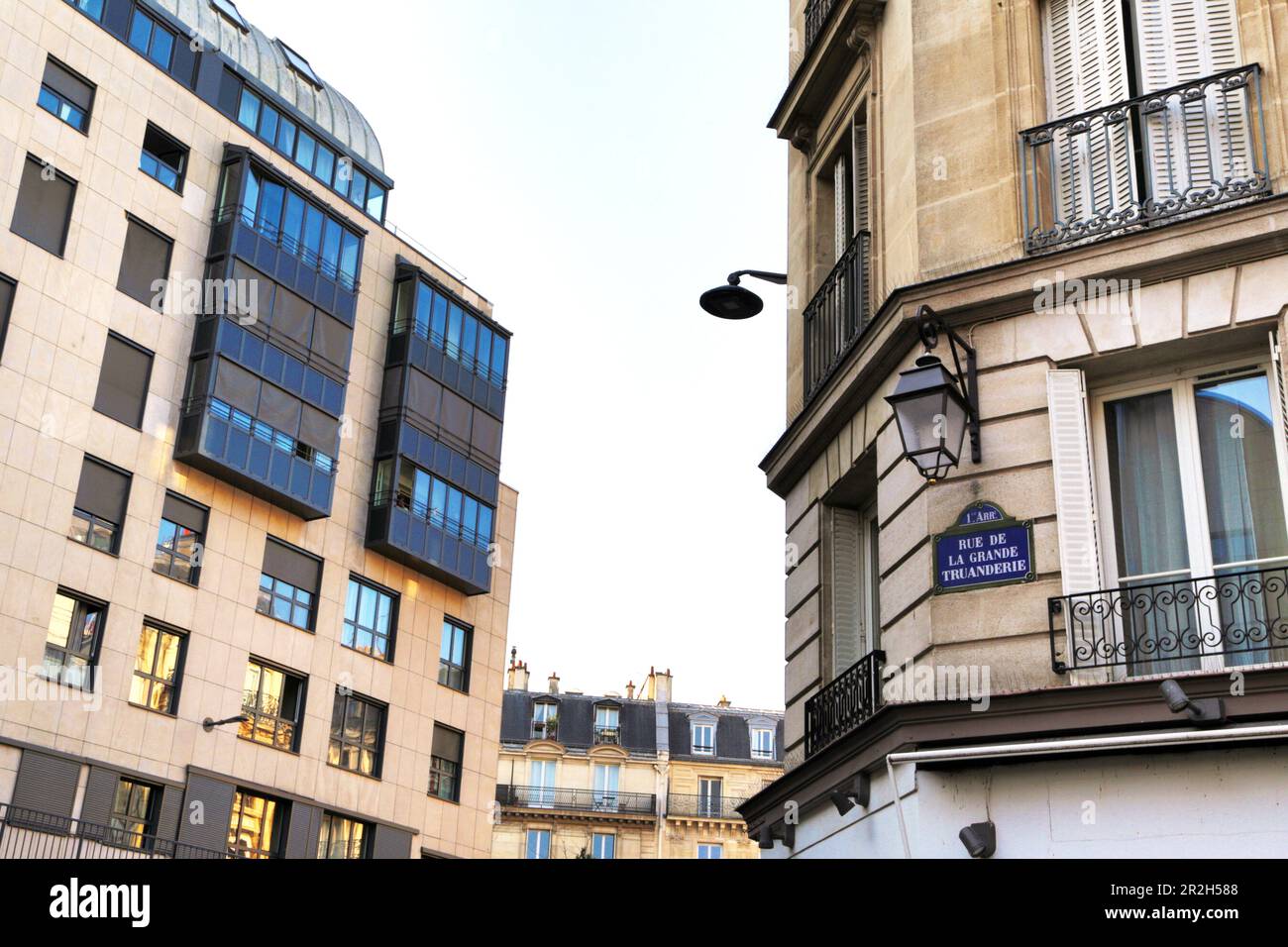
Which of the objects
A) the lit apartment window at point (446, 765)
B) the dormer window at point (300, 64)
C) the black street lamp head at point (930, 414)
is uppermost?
the dormer window at point (300, 64)

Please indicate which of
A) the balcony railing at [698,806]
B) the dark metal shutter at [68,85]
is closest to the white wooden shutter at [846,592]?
the dark metal shutter at [68,85]

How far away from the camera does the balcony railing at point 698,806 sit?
72938 mm

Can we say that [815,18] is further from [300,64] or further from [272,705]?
[300,64]

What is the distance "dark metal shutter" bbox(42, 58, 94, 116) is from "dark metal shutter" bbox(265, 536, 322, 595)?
39.6ft

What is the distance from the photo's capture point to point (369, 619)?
4206 cm

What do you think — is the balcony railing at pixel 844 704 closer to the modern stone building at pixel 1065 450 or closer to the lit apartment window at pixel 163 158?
the modern stone building at pixel 1065 450

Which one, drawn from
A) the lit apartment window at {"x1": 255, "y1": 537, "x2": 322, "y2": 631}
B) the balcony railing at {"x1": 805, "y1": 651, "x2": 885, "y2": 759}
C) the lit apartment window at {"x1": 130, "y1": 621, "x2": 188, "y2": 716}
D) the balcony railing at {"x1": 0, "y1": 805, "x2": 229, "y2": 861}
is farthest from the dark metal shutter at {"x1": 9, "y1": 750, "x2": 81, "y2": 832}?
the balcony railing at {"x1": 805, "y1": 651, "x2": 885, "y2": 759}

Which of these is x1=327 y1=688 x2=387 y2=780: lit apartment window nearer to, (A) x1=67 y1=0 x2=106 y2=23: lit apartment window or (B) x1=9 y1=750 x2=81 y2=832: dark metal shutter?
(B) x1=9 y1=750 x2=81 y2=832: dark metal shutter

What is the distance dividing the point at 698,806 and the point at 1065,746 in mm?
65445

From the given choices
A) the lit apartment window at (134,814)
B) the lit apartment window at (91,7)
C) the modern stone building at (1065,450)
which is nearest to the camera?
the modern stone building at (1065,450)

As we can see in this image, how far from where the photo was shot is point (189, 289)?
38.0m

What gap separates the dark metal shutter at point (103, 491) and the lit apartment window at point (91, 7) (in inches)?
465

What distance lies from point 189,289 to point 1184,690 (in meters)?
33.1
